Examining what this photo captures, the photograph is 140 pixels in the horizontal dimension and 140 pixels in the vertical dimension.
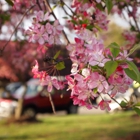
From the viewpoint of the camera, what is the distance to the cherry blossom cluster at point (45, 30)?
177cm

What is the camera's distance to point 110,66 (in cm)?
118

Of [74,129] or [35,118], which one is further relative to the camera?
[35,118]

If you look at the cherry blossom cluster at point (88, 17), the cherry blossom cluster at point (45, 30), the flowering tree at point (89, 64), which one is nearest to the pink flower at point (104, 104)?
the flowering tree at point (89, 64)

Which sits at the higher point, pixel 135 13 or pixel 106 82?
pixel 135 13

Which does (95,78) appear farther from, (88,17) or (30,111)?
(30,111)

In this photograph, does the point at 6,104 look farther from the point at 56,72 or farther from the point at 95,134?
the point at 56,72

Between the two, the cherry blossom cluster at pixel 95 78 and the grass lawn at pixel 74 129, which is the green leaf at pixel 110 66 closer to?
the cherry blossom cluster at pixel 95 78

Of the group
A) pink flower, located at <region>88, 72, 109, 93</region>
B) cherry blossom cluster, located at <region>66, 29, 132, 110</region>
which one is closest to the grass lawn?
cherry blossom cluster, located at <region>66, 29, 132, 110</region>

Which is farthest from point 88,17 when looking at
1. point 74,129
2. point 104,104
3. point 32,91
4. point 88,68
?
point 32,91

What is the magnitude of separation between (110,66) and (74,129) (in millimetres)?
6740

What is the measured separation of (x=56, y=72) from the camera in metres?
1.65

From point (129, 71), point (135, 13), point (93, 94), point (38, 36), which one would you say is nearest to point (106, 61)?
point (129, 71)

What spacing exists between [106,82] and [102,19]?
3.61ft

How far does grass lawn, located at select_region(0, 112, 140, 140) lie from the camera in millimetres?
6863
